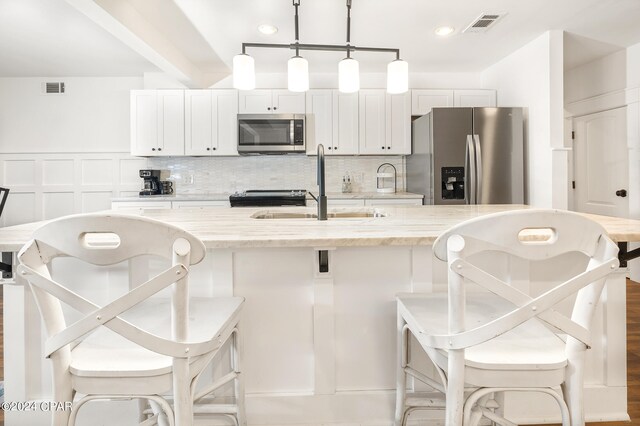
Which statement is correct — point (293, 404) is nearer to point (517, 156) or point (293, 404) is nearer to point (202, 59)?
point (517, 156)

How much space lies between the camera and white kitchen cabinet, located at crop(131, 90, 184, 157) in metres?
4.11

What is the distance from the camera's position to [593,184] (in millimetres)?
4434

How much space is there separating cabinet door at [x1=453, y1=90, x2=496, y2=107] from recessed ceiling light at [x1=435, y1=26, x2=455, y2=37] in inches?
40.9

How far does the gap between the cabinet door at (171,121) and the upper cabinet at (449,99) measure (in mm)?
2589

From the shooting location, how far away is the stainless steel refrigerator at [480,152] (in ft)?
11.9

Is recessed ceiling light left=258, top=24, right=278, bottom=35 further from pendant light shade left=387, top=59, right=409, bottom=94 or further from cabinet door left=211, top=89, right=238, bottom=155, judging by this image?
pendant light shade left=387, top=59, right=409, bottom=94

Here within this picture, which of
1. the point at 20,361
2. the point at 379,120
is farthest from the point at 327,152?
the point at 20,361

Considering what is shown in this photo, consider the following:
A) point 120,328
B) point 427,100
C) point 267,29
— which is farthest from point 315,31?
point 120,328

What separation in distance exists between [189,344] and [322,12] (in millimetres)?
2727

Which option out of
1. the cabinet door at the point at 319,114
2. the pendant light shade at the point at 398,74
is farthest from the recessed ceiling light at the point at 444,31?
the pendant light shade at the point at 398,74

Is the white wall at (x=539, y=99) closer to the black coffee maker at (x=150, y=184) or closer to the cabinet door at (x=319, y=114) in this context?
the cabinet door at (x=319, y=114)

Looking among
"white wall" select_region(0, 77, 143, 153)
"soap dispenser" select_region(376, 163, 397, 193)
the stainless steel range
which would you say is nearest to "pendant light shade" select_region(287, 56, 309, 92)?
the stainless steel range

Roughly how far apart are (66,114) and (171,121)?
1474 millimetres

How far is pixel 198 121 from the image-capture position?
4145mm
